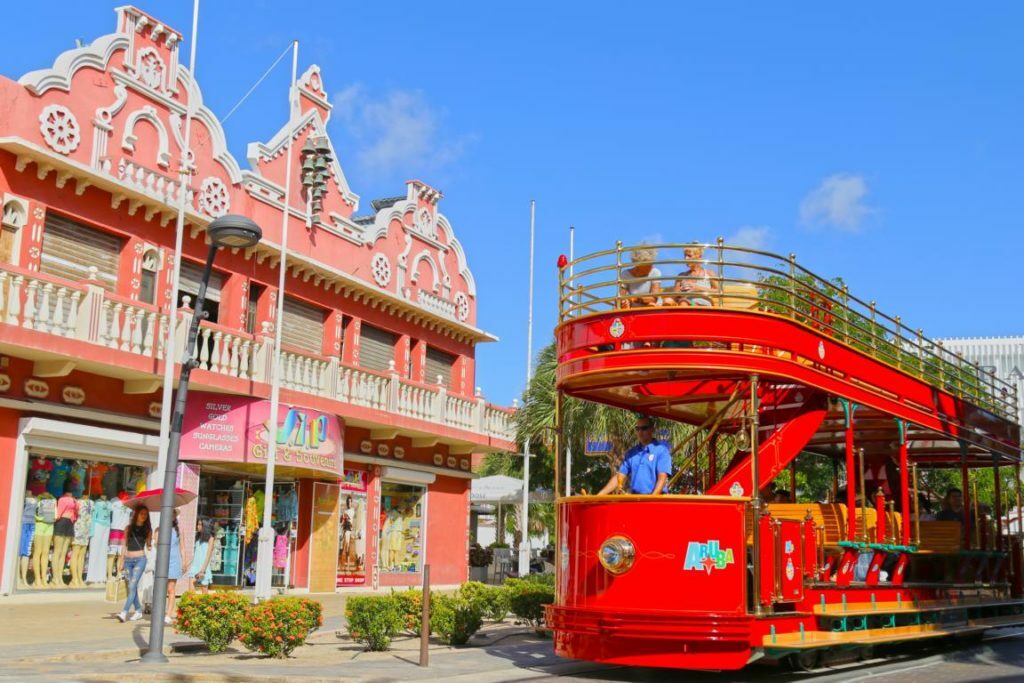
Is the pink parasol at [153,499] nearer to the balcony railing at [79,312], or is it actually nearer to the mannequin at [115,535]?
the balcony railing at [79,312]

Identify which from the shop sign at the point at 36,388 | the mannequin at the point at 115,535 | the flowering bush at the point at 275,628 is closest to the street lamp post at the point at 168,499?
the flowering bush at the point at 275,628

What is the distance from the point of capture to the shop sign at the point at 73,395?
18.2 meters

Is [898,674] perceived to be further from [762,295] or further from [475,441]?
[475,441]

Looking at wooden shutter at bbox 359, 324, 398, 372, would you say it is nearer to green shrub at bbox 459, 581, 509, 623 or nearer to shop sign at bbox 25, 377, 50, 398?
shop sign at bbox 25, 377, 50, 398

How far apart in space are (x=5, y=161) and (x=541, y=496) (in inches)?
746

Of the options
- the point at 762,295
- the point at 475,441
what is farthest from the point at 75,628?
the point at 475,441

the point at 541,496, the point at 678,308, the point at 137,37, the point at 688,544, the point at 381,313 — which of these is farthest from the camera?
the point at 541,496

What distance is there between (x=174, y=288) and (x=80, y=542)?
470cm

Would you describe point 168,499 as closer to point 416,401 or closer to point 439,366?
point 416,401

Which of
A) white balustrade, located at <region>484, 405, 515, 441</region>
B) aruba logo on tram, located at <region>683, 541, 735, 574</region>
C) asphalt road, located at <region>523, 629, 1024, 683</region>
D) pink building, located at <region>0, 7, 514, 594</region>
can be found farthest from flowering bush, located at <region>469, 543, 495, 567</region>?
aruba logo on tram, located at <region>683, 541, 735, 574</region>

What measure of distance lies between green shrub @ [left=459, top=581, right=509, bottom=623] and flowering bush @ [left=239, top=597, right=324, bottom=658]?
3.12 meters

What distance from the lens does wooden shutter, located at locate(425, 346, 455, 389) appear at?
29.8 meters

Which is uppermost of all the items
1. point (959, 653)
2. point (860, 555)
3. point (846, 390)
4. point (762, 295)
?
point (762, 295)

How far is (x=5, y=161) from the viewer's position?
57.8ft
